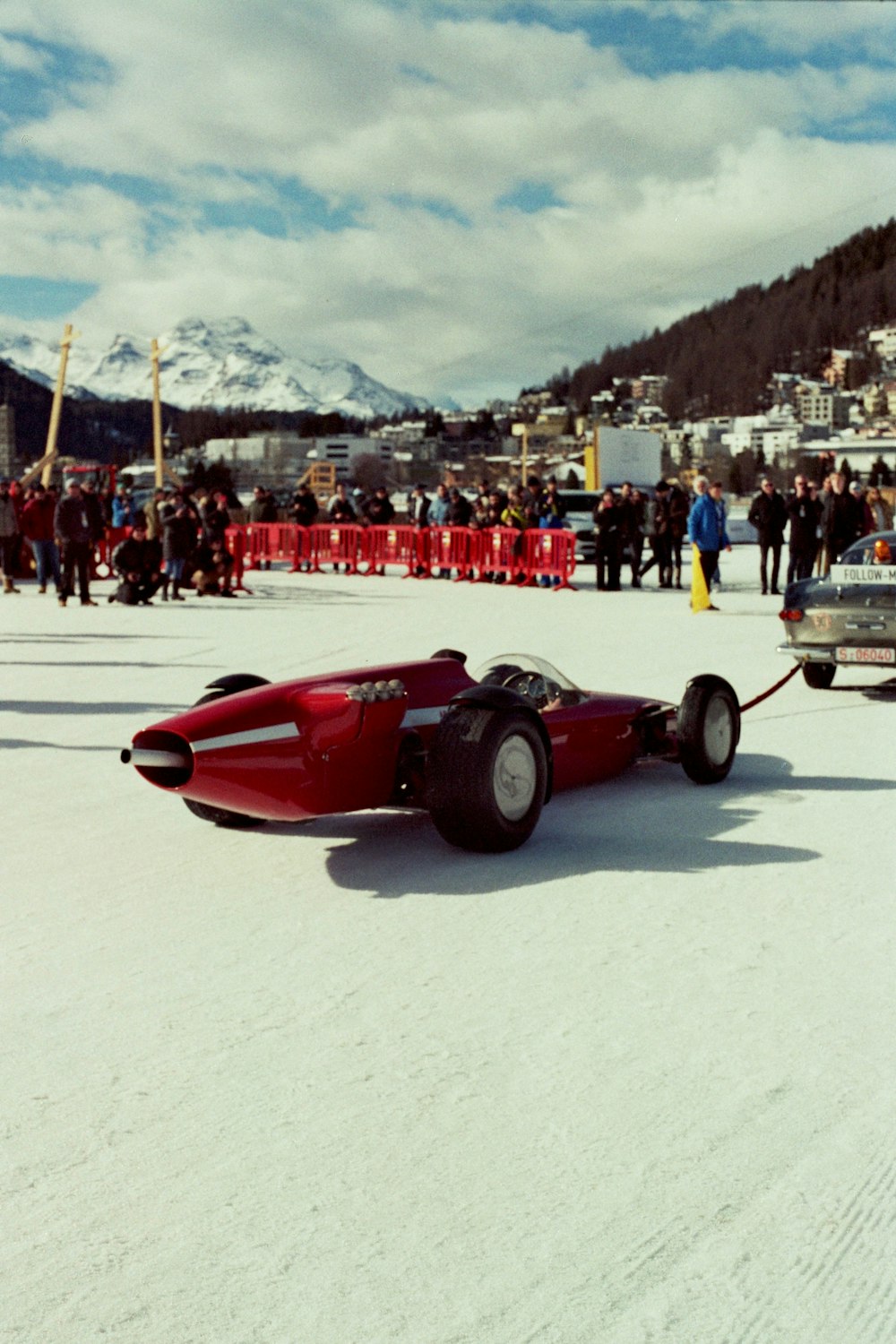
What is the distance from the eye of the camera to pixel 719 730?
802cm

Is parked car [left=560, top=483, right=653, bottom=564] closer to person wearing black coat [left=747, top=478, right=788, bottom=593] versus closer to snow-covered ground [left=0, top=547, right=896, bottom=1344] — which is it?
person wearing black coat [left=747, top=478, right=788, bottom=593]

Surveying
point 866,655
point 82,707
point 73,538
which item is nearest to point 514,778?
point 82,707

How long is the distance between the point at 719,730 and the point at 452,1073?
14.5ft

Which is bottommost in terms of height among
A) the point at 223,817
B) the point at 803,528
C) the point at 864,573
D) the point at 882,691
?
the point at 223,817

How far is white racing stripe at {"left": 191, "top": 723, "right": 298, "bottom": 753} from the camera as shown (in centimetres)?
584

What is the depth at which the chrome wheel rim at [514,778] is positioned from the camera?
6.23m

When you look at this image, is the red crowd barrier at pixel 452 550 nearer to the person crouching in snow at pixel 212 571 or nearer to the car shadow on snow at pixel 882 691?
the person crouching in snow at pixel 212 571

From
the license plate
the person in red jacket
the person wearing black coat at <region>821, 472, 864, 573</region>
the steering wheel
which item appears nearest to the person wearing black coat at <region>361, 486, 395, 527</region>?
the person in red jacket

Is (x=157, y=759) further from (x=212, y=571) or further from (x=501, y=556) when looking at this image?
(x=501, y=556)

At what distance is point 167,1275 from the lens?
2.90 m

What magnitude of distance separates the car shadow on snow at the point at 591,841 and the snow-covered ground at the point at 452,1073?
0.03 metres

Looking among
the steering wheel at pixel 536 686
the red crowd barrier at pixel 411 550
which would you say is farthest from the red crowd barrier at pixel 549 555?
the steering wheel at pixel 536 686

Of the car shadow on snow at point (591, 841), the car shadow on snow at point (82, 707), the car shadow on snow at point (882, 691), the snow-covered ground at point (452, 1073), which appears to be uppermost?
the car shadow on snow at point (882, 691)

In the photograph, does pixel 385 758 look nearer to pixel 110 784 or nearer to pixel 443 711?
pixel 443 711
